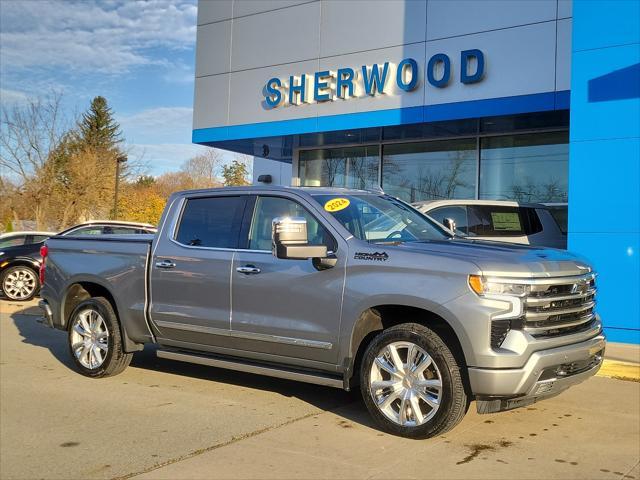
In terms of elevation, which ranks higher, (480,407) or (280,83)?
(280,83)

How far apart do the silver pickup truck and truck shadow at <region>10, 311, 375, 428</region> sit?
1.79ft


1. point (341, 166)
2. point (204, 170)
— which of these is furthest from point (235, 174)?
point (341, 166)

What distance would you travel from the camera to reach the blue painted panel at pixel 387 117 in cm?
1162

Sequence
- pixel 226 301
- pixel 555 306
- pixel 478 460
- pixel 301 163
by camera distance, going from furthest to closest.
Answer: pixel 301 163 < pixel 226 301 < pixel 555 306 < pixel 478 460

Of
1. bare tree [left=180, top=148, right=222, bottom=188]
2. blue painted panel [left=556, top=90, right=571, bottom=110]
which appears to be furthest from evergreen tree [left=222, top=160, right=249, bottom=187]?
blue painted panel [left=556, top=90, right=571, bottom=110]

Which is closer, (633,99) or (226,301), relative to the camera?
(226,301)

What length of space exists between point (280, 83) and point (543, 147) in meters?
5.80

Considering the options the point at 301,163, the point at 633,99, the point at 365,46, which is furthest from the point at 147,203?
the point at 633,99

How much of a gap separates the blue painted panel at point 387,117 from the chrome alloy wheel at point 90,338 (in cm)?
797

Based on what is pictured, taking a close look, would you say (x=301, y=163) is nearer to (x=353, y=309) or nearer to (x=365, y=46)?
(x=365, y=46)

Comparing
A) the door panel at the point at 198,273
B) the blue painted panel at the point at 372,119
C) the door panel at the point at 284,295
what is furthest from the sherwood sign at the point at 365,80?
the door panel at the point at 284,295

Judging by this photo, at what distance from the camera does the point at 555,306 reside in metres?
4.72

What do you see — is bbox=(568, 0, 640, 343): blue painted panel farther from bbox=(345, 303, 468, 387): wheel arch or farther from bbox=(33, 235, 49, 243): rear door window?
bbox=(33, 235, 49, 243): rear door window

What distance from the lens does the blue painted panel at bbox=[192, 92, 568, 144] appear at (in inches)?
458
